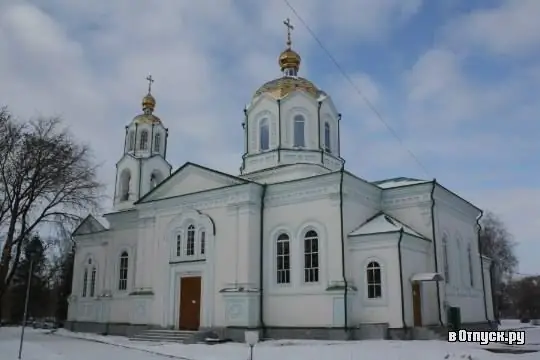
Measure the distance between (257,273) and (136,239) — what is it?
27.4ft

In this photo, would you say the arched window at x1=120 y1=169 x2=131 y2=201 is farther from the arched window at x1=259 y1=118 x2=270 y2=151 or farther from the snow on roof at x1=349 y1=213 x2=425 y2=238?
the snow on roof at x1=349 y1=213 x2=425 y2=238

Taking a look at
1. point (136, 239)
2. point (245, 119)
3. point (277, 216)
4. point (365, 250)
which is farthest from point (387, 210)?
point (136, 239)

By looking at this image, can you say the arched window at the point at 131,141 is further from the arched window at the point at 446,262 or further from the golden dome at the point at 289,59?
the arched window at the point at 446,262

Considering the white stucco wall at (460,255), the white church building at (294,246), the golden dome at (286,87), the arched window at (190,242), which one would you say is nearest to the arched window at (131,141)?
the white church building at (294,246)

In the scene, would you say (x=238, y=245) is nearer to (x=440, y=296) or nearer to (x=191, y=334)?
(x=191, y=334)

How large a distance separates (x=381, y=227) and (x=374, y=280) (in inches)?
72.9

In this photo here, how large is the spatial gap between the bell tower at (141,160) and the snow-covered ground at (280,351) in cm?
1095

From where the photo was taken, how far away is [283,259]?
20.3 meters

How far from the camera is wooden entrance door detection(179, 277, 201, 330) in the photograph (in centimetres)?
2130

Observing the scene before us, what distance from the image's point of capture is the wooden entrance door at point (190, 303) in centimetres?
2130

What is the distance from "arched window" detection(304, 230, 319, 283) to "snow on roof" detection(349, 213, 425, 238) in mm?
1387

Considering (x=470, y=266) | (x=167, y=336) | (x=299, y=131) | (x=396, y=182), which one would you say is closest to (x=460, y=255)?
(x=470, y=266)

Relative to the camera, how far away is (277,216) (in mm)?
20703

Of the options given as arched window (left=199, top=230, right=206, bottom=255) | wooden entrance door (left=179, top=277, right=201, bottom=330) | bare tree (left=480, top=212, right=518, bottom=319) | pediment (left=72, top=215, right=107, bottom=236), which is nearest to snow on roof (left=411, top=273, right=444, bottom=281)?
arched window (left=199, top=230, right=206, bottom=255)
